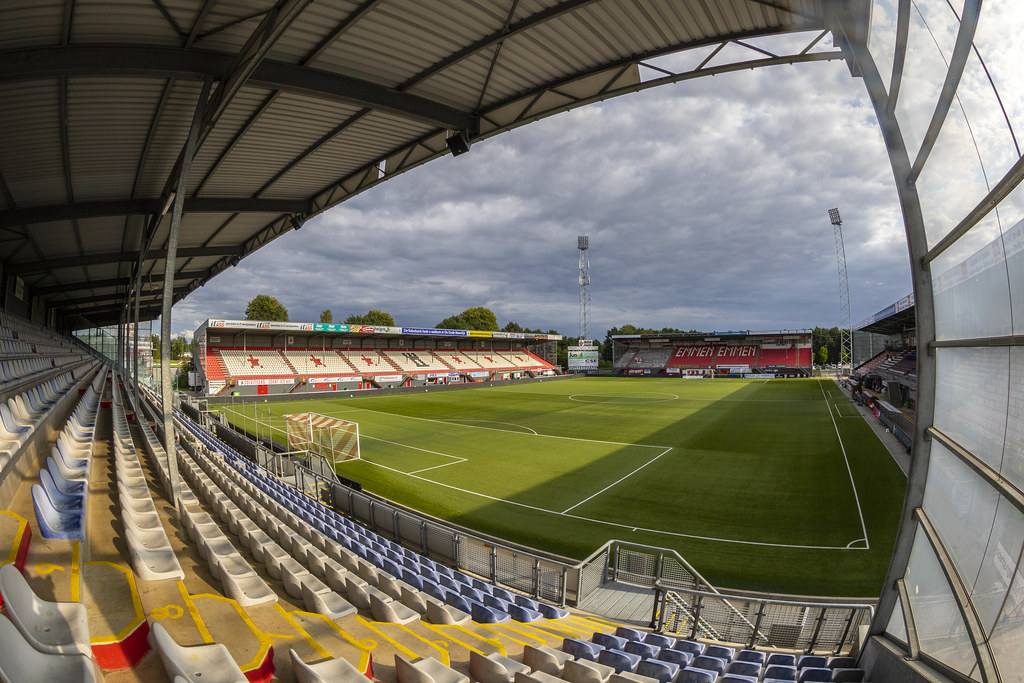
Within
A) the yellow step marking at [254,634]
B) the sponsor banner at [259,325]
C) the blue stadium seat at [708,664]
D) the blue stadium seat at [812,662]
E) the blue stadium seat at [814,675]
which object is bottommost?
the blue stadium seat at [812,662]

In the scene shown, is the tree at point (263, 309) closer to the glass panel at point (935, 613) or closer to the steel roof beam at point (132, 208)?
the steel roof beam at point (132, 208)

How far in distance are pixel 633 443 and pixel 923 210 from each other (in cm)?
1806

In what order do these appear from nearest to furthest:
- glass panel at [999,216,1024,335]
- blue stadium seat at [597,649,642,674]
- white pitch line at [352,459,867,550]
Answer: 1. glass panel at [999,216,1024,335]
2. blue stadium seat at [597,649,642,674]
3. white pitch line at [352,459,867,550]

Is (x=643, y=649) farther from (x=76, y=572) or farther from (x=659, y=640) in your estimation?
(x=76, y=572)

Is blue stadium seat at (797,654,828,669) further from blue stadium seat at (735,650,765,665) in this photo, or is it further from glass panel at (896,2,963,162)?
glass panel at (896,2,963,162)

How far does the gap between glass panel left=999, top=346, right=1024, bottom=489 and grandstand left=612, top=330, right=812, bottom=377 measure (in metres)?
66.9

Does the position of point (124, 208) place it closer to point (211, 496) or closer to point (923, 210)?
point (211, 496)

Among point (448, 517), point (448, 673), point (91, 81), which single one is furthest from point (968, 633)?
point (91, 81)

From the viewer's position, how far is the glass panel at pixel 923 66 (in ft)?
9.14

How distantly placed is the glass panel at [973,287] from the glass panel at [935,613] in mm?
1807

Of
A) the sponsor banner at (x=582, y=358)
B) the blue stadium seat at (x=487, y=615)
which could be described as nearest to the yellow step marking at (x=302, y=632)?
the blue stadium seat at (x=487, y=615)

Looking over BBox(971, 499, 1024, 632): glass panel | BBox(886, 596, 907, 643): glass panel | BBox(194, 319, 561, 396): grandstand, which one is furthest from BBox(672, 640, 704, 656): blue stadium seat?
BBox(194, 319, 561, 396): grandstand

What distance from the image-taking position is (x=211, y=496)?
7207 mm

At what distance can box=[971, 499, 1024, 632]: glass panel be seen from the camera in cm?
251
